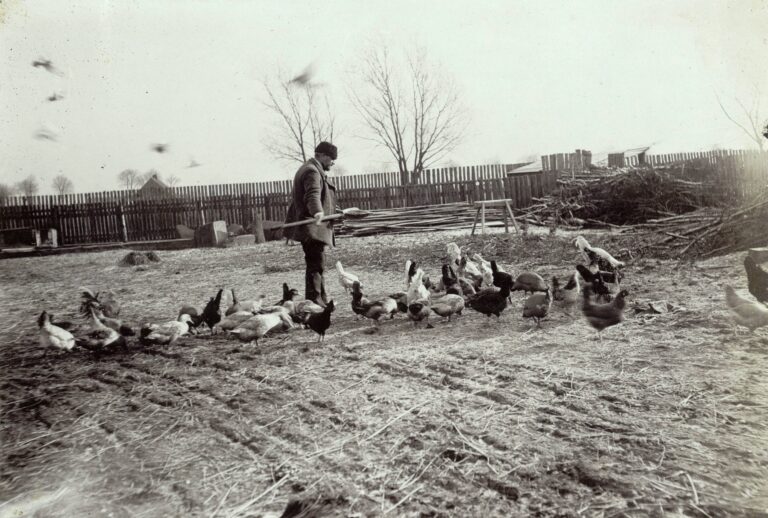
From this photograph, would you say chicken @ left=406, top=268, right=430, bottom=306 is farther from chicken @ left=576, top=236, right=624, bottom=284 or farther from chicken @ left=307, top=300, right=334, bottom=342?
chicken @ left=576, top=236, right=624, bottom=284

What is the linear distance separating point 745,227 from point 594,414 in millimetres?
6566

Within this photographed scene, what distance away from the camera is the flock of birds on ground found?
455 cm

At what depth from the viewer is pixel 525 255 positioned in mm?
10094

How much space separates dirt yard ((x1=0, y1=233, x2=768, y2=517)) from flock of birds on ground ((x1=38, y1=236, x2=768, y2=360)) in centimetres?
18

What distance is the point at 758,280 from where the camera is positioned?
14.9 feet

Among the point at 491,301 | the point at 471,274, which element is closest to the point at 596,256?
the point at 471,274

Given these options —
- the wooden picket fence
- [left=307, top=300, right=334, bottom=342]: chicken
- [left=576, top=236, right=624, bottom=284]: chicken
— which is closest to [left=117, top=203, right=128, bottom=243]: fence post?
the wooden picket fence

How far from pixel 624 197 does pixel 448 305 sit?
11.7 meters

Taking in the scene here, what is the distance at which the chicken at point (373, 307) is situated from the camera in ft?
18.8

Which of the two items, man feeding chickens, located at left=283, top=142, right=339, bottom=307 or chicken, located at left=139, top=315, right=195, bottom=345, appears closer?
chicken, located at left=139, top=315, right=195, bottom=345

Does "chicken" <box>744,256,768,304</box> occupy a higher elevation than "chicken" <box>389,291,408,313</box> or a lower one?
higher

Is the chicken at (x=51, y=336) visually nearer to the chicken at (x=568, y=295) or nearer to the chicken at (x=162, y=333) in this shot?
the chicken at (x=162, y=333)

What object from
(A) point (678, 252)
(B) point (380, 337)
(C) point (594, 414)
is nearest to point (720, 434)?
(C) point (594, 414)

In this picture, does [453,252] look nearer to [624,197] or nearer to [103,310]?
[103,310]
